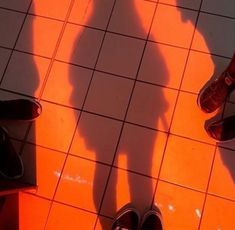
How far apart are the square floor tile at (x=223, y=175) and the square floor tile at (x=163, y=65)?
1.23ft

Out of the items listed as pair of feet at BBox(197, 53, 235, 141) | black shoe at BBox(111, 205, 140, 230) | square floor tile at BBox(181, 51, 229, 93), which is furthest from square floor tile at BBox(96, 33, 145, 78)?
black shoe at BBox(111, 205, 140, 230)

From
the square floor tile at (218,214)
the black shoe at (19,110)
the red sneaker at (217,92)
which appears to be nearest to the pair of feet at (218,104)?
the red sneaker at (217,92)

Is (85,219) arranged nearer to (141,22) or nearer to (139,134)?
(139,134)

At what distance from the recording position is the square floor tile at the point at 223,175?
1.53 m

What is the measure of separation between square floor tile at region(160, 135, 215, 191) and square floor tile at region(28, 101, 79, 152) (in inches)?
17.7

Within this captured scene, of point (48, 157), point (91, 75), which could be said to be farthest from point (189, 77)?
point (48, 157)

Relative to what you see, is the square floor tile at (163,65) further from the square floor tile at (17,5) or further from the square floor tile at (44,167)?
the square floor tile at (17,5)

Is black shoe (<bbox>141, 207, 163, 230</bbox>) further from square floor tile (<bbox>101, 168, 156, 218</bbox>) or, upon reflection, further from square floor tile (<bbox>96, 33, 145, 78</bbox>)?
square floor tile (<bbox>96, 33, 145, 78</bbox>)

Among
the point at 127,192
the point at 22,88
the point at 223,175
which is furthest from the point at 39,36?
the point at 223,175

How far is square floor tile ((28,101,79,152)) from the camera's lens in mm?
1635

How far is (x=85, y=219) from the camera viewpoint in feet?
5.00

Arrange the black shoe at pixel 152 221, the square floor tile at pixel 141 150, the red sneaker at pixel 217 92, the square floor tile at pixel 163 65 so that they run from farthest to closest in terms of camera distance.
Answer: the square floor tile at pixel 163 65 < the square floor tile at pixel 141 150 < the black shoe at pixel 152 221 < the red sneaker at pixel 217 92

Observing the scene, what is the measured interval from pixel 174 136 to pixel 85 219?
530 mm

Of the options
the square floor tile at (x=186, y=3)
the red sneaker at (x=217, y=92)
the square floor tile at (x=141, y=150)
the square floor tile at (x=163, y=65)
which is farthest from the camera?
the square floor tile at (x=186, y=3)
